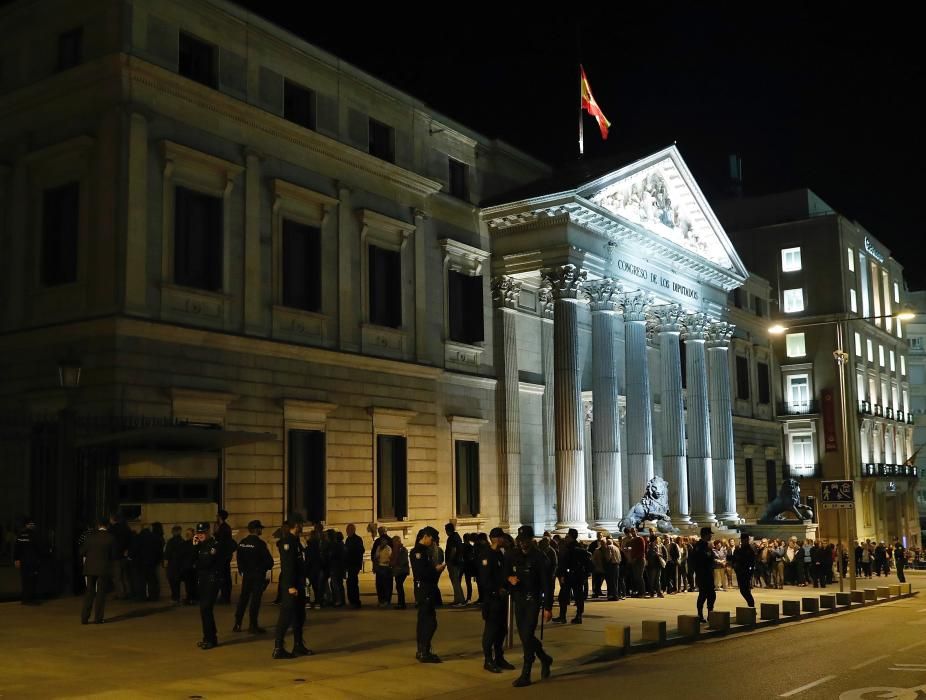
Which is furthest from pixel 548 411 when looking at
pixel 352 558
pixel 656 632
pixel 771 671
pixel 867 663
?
pixel 771 671

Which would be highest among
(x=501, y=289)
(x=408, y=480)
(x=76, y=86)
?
(x=76, y=86)

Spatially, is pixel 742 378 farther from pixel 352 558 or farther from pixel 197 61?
pixel 352 558

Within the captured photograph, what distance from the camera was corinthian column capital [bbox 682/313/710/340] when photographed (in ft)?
147

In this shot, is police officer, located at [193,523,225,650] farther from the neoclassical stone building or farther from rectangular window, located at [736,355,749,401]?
rectangular window, located at [736,355,749,401]

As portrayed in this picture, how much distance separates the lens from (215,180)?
26609mm

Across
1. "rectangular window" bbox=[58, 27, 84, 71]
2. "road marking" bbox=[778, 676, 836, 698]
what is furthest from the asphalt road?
"rectangular window" bbox=[58, 27, 84, 71]

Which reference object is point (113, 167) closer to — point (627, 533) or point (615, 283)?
point (627, 533)

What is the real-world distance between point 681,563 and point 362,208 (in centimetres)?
1362

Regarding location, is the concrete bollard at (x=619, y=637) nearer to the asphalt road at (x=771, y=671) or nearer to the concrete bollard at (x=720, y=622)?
the asphalt road at (x=771, y=671)

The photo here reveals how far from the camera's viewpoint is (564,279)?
114ft

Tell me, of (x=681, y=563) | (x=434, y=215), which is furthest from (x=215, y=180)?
(x=681, y=563)

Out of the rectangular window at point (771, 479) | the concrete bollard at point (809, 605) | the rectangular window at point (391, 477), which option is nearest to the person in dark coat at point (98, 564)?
the rectangular window at point (391, 477)

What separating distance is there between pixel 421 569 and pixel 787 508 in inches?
1273

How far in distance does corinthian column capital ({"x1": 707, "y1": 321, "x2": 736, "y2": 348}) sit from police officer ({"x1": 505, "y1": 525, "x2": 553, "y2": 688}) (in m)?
34.6
